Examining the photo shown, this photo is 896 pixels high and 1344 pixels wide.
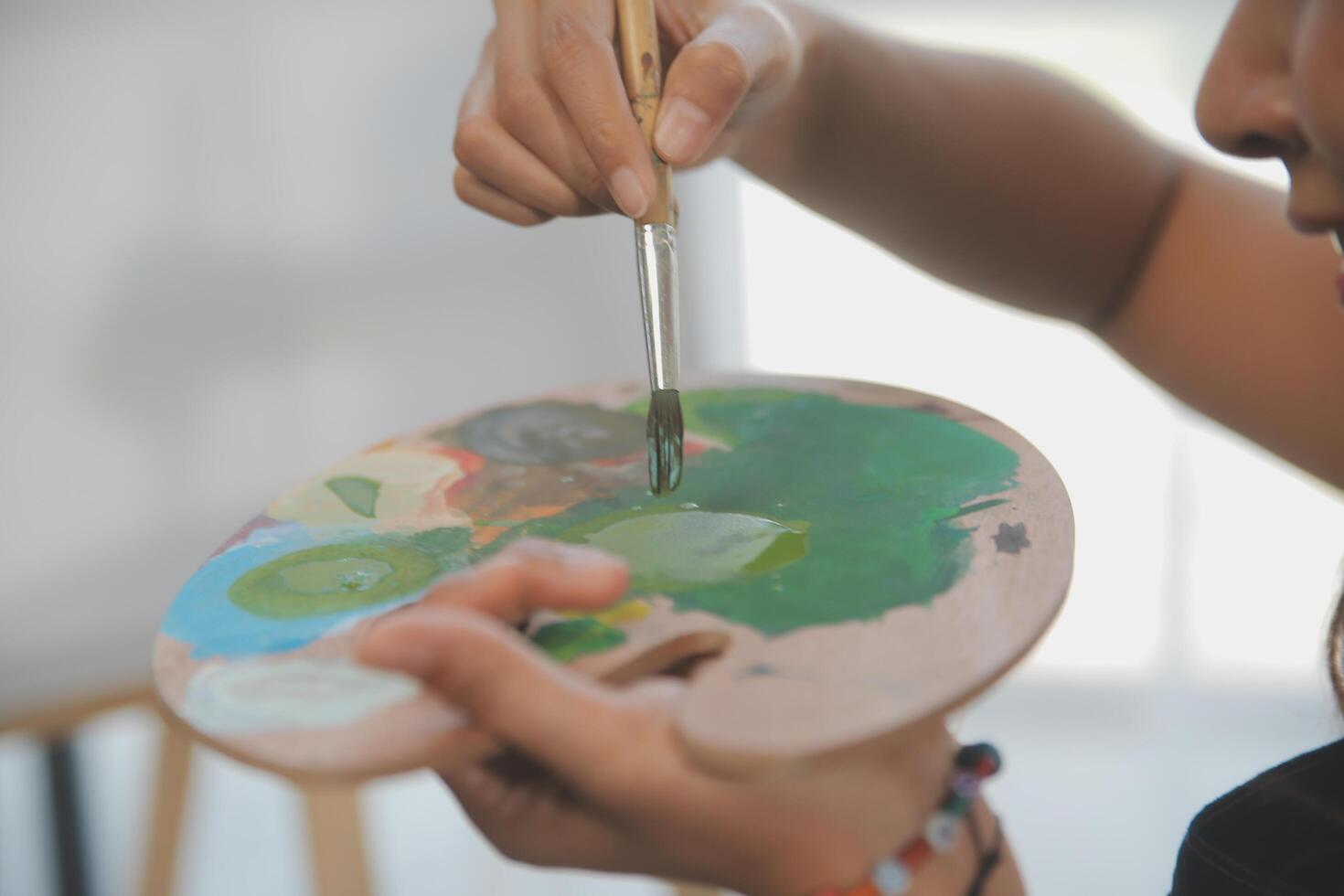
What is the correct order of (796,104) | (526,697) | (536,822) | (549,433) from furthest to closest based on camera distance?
(796,104) → (549,433) → (536,822) → (526,697)

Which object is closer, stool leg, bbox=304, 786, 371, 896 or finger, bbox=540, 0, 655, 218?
finger, bbox=540, 0, 655, 218

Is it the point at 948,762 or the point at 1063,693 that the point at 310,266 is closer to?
the point at 948,762

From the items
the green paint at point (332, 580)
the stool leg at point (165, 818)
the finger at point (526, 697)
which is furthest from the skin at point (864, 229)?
the stool leg at point (165, 818)

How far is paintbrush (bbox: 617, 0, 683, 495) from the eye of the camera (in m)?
0.71

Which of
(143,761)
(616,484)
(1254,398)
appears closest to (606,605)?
(616,484)

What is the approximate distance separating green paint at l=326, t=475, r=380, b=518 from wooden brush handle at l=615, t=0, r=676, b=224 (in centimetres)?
24

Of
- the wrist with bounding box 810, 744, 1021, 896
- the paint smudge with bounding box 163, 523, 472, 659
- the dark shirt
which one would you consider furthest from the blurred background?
the paint smudge with bounding box 163, 523, 472, 659

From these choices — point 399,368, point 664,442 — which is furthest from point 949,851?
point 399,368

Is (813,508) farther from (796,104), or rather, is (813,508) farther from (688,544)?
(796,104)

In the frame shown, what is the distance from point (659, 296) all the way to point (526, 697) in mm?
332

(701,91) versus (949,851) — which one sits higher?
(701,91)

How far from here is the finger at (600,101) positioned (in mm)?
702

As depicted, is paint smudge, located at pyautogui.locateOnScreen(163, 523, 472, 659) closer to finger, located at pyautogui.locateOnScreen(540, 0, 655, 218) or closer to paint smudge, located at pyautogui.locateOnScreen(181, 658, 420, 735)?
paint smudge, located at pyautogui.locateOnScreen(181, 658, 420, 735)

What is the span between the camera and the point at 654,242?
714 millimetres
